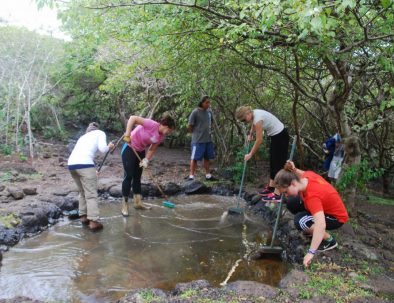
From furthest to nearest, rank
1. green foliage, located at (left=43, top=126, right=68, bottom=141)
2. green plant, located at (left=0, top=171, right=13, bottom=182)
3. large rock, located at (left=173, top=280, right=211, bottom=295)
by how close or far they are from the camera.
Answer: green foliage, located at (left=43, top=126, right=68, bottom=141) < green plant, located at (left=0, top=171, right=13, bottom=182) < large rock, located at (left=173, top=280, right=211, bottom=295)

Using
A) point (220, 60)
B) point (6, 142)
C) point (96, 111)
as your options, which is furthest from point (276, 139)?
point (96, 111)

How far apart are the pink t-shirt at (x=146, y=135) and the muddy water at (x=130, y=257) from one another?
1.24m

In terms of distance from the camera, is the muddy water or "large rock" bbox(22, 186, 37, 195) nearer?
the muddy water

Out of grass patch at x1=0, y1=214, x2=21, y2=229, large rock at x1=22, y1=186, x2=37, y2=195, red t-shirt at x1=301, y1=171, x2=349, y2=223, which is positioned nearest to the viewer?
red t-shirt at x1=301, y1=171, x2=349, y2=223

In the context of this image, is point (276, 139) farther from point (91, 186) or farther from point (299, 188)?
point (91, 186)

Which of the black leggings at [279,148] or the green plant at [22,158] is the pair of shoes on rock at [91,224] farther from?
the green plant at [22,158]

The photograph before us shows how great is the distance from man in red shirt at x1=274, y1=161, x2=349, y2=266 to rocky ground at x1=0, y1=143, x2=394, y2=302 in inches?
12.2

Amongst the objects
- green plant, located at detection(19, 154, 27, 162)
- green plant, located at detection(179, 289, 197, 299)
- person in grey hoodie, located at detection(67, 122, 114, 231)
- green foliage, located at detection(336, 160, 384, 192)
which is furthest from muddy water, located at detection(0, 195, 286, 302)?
green plant, located at detection(19, 154, 27, 162)

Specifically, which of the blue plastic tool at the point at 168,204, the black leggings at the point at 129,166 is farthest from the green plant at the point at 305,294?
the blue plastic tool at the point at 168,204

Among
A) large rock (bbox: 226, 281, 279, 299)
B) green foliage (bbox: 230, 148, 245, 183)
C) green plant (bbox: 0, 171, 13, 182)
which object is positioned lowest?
large rock (bbox: 226, 281, 279, 299)

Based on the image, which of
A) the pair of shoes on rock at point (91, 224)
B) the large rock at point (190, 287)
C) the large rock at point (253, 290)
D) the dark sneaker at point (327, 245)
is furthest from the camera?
the pair of shoes on rock at point (91, 224)

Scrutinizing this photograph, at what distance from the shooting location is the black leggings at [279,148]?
6410 millimetres

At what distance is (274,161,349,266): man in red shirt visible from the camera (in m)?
3.81

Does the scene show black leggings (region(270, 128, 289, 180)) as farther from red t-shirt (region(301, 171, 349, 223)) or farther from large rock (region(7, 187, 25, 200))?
large rock (region(7, 187, 25, 200))
